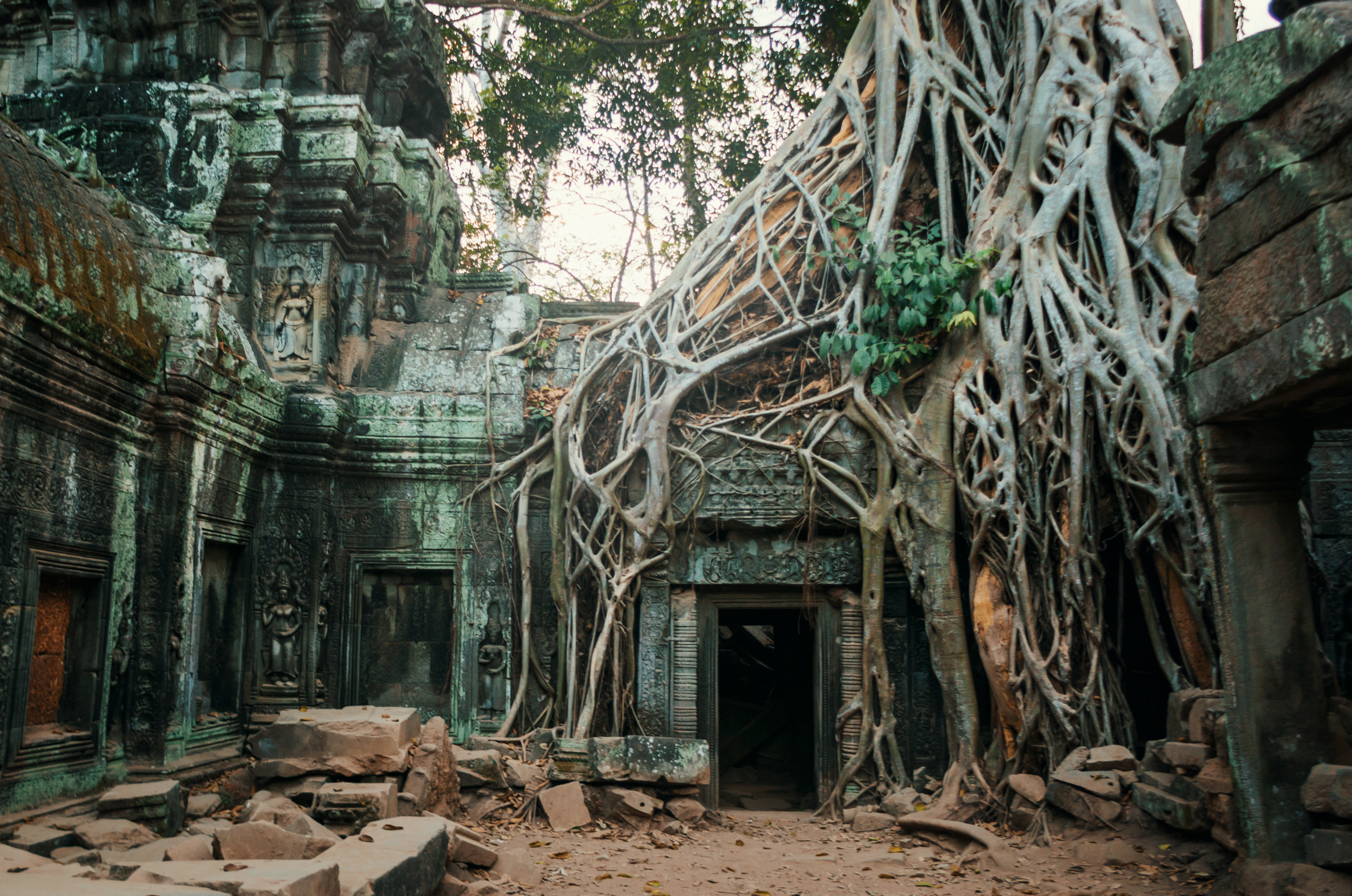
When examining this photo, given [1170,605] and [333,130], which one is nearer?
[1170,605]

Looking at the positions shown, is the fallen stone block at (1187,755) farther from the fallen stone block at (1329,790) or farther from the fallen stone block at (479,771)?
the fallen stone block at (479,771)

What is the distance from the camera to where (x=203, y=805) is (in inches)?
196

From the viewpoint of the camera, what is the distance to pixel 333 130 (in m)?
7.42

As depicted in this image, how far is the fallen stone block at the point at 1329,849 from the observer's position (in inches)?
113

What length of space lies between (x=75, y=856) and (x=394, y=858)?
134cm

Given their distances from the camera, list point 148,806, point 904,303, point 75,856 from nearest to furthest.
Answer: point 75,856 → point 148,806 → point 904,303

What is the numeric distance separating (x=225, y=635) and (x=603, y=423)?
9.26ft

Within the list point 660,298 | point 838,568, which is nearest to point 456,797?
point 838,568

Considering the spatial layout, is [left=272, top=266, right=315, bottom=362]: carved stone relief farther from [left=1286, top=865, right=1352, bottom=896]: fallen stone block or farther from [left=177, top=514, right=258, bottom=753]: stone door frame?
[left=1286, top=865, right=1352, bottom=896]: fallen stone block

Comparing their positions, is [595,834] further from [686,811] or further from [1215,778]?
[1215,778]

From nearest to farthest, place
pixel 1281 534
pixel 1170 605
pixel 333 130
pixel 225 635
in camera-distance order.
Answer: pixel 1281 534
pixel 1170 605
pixel 225 635
pixel 333 130

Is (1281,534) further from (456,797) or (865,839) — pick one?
(456,797)

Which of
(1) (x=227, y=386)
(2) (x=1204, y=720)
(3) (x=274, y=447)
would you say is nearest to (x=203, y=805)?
(1) (x=227, y=386)

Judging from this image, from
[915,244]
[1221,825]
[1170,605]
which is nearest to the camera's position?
[1221,825]
